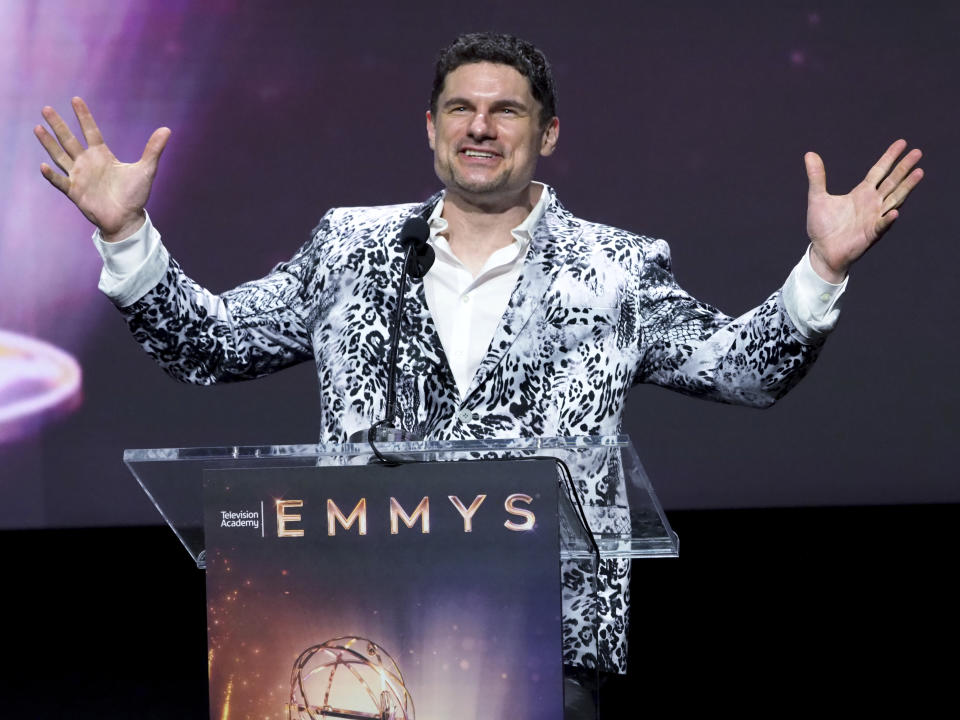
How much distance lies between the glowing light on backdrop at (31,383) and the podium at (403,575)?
12.1 feet

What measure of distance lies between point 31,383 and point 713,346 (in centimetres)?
343

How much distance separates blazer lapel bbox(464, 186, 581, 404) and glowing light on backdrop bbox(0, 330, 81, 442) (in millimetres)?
3064

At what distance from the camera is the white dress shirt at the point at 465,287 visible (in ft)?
6.32

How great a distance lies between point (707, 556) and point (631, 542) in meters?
3.43

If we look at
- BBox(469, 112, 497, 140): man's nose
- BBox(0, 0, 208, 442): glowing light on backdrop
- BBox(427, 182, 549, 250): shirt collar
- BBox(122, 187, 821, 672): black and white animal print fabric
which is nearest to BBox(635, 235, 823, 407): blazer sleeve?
BBox(122, 187, 821, 672): black and white animal print fabric

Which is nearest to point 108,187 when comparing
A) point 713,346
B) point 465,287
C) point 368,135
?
point 465,287

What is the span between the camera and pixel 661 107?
480 centimetres

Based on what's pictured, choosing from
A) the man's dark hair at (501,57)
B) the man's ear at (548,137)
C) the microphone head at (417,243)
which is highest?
the man's dark hair at (501,57)

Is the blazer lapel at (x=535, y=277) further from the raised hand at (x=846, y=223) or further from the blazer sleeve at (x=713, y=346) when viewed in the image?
the raised hand at (x=846, y=223)

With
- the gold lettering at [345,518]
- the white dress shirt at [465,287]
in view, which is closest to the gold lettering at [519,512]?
the gold lettering at [345,518]

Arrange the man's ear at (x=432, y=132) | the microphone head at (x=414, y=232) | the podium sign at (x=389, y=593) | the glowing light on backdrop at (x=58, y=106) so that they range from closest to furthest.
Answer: the podium sign at (x=389, y=593) < the microphone head at (x=414, y=232) < the man's ear at (x=432, y=132) < the glowing light on backdrop at (x=58, y=106)

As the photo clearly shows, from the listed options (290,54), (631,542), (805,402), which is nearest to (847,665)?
(805,402)

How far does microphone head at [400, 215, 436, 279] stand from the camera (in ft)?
5.62

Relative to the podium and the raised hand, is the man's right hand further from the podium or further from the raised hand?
the raised hand
